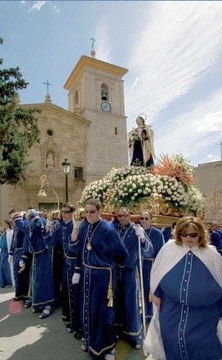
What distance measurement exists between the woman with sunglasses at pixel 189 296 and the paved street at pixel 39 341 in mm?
1562

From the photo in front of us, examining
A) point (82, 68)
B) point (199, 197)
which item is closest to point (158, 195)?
point (199, 197)

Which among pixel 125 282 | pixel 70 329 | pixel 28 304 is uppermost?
pixel 125 282

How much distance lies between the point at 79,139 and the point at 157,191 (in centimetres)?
2574

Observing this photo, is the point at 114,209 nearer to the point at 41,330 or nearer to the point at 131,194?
the point at 131,194

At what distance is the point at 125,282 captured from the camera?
484cm

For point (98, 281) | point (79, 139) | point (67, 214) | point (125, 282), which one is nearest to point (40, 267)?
point (67, 214)

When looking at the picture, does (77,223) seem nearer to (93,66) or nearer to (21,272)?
(21,272)

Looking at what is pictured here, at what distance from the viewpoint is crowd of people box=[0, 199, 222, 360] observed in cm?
291

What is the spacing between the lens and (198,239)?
306 centimetres

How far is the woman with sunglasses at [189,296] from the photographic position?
2.86 m

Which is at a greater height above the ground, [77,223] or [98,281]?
[77,223]

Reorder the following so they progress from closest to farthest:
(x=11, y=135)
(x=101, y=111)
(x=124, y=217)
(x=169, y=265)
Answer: (x=169, y=265) < (x=124, y=217) < (x=11, y=135) < (x=101, y=111)

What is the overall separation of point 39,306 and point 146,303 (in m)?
2.29

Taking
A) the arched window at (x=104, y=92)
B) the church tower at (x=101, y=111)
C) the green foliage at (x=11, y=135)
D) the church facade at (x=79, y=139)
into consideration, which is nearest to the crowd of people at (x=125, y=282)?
the green foliage at (x=11, y=135)
